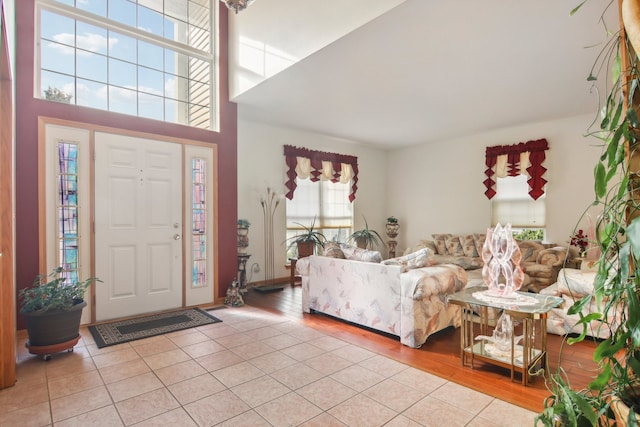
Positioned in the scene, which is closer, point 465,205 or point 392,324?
point 392,324

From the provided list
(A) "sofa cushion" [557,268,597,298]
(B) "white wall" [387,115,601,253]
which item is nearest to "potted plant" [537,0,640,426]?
(A) "sofa cushion" [557,268,597,298]

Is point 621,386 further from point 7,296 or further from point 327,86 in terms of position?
point 327,86

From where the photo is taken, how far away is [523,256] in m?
5.36

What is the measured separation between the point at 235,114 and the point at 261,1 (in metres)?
1.50

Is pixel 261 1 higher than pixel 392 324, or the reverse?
pixel 261 1

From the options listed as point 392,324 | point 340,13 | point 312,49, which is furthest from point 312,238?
point 340,13

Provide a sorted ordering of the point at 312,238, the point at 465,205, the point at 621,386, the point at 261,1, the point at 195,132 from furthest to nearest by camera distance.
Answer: the point at 465,205 → the point at 312,238 → the point at 195,132 → the point at 261,1 → the point at 621,386

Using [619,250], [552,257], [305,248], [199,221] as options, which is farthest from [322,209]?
[619,250]

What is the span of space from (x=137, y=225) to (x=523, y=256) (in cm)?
544

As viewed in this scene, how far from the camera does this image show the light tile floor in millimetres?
2096

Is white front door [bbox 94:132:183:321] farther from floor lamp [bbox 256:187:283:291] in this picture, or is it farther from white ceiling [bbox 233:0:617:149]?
floor lamp [bbox 256:187:283:291]

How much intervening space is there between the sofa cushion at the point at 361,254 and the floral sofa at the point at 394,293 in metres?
0.02

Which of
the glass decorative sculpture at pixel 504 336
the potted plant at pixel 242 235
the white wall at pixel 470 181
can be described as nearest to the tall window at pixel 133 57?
the potted plant at pixel 242 235

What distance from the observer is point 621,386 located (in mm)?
833
